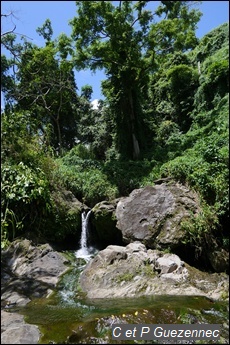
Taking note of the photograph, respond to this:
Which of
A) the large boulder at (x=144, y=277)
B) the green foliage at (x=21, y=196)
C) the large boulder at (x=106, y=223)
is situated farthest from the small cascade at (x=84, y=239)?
the large boulder at (x=144, y=277)

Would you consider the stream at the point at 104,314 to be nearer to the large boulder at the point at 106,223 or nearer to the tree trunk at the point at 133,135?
the large boulder at the point at 106,223

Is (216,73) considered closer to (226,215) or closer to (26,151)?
(226,215)

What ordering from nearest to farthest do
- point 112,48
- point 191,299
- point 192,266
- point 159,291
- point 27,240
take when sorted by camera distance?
point 191,299 → point 159,291 → point 192,266 → point 27,240 → point 112,48

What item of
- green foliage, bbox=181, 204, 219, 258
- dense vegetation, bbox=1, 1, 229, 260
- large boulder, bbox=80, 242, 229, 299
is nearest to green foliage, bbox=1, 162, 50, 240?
dense vegetation, bbox=1, 1, 229, 260

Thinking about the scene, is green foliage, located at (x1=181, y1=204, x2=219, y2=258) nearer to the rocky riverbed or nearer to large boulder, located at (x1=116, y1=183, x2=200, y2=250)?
large boulder, located at (x1=116, y1=183, x2=200, y2=250)

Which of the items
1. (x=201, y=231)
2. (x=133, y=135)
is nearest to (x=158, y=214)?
(x=201, y=231)

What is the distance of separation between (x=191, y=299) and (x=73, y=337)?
2669 millimetres

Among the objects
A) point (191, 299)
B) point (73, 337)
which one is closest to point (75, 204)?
point (191, 299)

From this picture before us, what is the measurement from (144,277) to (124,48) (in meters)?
13.3

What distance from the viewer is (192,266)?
810cm

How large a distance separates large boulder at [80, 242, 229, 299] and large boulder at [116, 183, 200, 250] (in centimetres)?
61

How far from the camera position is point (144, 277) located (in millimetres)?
7148

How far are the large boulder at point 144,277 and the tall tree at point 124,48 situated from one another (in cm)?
1007

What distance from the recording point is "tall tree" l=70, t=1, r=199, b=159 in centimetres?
1611
